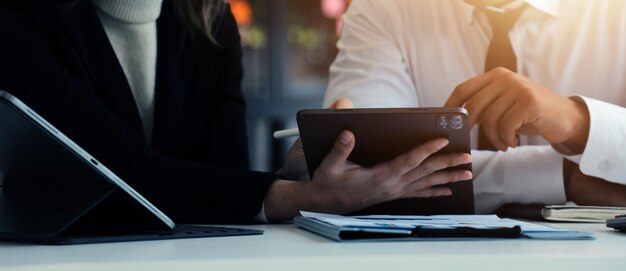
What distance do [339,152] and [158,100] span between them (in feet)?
1.79

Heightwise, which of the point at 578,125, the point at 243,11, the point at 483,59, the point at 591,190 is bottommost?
the point at 591,190

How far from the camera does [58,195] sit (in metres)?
0.96

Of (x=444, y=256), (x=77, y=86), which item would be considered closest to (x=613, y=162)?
(x=444, y=256)

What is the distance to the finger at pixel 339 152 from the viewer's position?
1025 millimetres

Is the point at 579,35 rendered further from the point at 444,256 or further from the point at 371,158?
the point at 444,256

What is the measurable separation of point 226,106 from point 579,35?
2.38ft

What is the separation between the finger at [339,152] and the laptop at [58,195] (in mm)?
178

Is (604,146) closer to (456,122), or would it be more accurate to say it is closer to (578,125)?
(578,125)

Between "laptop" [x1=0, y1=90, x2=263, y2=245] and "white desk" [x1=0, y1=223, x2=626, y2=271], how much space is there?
0.18ft

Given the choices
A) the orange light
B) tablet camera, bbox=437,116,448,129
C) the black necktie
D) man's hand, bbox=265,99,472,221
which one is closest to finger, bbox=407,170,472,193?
man's hand, bbox=265,99,472,221

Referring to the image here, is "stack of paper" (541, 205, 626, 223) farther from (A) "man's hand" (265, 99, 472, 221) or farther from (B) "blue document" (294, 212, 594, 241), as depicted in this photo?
(B) "blue document" (294, 212, 594, 241)

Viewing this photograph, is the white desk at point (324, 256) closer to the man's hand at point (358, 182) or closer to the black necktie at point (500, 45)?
the man's hand at point (358, 182)

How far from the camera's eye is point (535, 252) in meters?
0.70

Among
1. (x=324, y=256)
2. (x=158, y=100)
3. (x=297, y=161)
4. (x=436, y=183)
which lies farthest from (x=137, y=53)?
(x=324, y=256)
